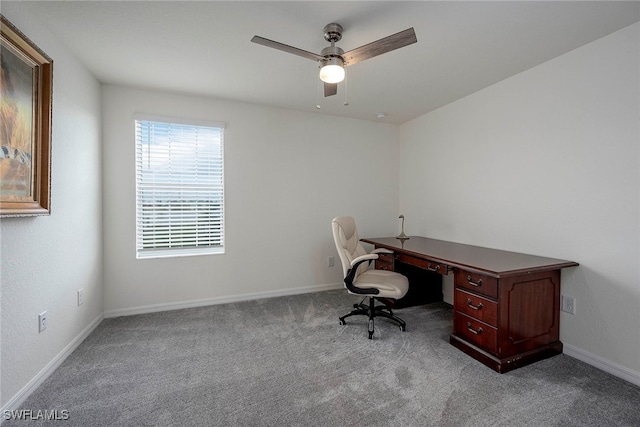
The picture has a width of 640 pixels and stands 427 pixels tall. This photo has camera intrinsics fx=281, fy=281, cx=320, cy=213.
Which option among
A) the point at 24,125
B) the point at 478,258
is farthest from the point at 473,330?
the point at 24,125

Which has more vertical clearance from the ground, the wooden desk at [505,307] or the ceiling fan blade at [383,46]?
the ceiling fan blade at [383,46]

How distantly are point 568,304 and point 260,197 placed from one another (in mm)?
3142

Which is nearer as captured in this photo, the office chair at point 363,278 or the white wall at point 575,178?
the white wall at point 575,178

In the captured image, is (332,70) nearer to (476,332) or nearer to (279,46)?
(279,46)

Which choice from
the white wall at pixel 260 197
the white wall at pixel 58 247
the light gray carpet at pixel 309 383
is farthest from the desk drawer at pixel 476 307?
the white wall at pixel 58 247

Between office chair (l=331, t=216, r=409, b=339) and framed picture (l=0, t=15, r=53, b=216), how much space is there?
2.17 metres

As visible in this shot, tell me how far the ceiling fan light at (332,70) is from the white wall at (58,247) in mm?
1851

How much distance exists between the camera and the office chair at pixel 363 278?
249 centimetres

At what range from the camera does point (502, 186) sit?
8.99 ft

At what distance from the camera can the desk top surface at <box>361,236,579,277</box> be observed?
6.59 ft

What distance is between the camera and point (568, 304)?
2.23 m

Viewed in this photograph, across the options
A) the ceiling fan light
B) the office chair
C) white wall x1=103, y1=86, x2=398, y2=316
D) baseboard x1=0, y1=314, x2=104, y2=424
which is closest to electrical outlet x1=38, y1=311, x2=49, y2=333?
baseboard x1=0, y1=314, x2=104, y2=424

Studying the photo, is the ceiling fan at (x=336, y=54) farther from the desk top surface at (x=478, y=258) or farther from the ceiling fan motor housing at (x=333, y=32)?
the desk top surface at (x=478, y=258)

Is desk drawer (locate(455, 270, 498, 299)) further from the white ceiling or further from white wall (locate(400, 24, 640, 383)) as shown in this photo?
the white ceiling
